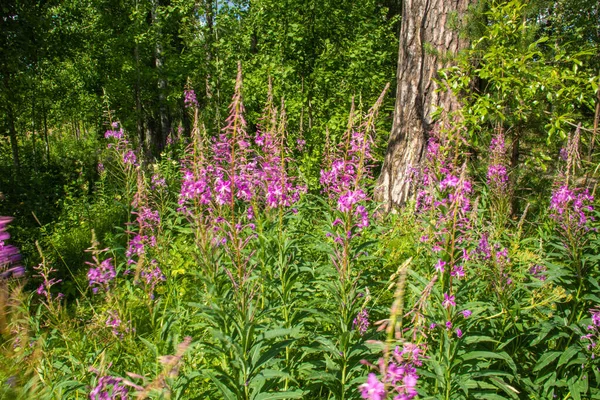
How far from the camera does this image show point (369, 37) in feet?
25.6

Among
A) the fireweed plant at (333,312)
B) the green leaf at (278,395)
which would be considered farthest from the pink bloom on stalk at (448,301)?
the green leaf at (278,395)

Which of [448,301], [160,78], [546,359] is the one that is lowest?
[546,359]

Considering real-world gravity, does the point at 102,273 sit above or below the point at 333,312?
above

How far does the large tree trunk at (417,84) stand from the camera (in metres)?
5.58

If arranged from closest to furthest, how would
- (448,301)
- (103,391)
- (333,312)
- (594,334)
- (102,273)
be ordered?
(103,391), (448,301), (594,334), (102,273), (333,312)

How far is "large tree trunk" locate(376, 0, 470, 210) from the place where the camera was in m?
5.58

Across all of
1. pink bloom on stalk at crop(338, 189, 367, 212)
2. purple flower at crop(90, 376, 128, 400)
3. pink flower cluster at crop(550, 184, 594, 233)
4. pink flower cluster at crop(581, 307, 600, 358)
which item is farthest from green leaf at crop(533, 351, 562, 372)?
purple flower at crop(90, 376, 128, 400)

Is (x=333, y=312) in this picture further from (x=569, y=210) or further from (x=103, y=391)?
(x=569, y=210)

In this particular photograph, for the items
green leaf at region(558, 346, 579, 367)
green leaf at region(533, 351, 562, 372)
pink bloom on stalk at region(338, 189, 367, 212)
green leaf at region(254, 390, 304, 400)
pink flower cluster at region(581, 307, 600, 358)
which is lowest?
green leaf at region(533, 351, 562, 372)

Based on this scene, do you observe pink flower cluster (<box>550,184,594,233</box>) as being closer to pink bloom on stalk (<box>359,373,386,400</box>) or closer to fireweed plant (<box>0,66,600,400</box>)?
fireweed plant (<box>0,66,600,400</box>)

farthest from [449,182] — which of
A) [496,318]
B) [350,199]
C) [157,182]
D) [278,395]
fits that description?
[157,182]

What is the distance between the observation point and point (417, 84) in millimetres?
5871

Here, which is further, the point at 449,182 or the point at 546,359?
the point at 546,359

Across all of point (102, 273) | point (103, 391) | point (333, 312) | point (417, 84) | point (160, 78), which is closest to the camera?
point (103, 391)
